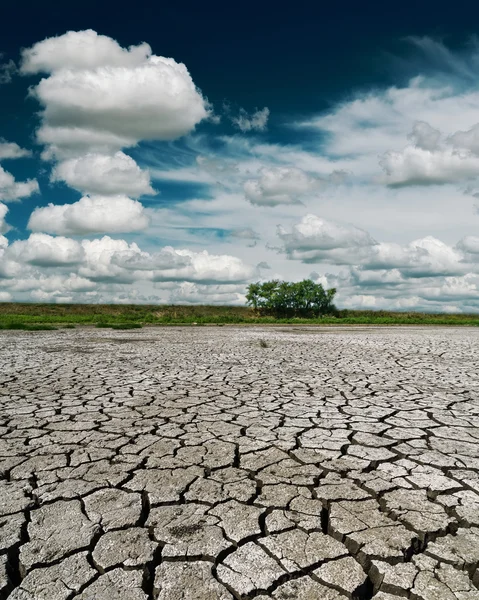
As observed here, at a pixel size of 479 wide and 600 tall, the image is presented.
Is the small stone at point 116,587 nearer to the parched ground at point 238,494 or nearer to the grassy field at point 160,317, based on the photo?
the parched ground at point 238,494

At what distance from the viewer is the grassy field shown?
25.9 m

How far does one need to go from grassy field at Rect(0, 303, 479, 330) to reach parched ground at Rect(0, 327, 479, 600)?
1617 cm

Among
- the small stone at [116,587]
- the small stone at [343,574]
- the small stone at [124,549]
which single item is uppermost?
the small stone at [343,574]

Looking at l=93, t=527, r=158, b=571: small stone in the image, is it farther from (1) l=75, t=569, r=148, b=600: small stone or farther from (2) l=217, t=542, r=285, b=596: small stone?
(2) l=217, t=542, r=285, b=596: small stone

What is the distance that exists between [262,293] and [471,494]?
140 feet

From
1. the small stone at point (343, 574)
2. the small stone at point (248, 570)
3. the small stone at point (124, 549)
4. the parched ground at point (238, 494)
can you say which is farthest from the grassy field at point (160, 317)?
the small stone at point (343, 574)

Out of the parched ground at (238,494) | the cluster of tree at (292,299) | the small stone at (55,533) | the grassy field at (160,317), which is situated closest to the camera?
the parched ground at (238,494)

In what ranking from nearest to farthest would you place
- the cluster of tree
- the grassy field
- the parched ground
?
1. the parched ground
2. the grassy field
3. the cluster of tree

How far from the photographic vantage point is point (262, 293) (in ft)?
149

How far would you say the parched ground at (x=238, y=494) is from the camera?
1.87 meters

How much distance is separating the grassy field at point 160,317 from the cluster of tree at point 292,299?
153 centimetres

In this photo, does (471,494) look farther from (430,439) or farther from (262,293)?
(262,293)

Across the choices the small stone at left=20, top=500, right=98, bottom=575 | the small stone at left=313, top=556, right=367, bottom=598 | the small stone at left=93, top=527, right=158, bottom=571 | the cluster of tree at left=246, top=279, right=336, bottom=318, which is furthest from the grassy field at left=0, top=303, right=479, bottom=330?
the small stone at left=313, top=556, right=367, bottom=598

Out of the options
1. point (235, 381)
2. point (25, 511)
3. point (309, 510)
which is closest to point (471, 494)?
point (309, 510)
